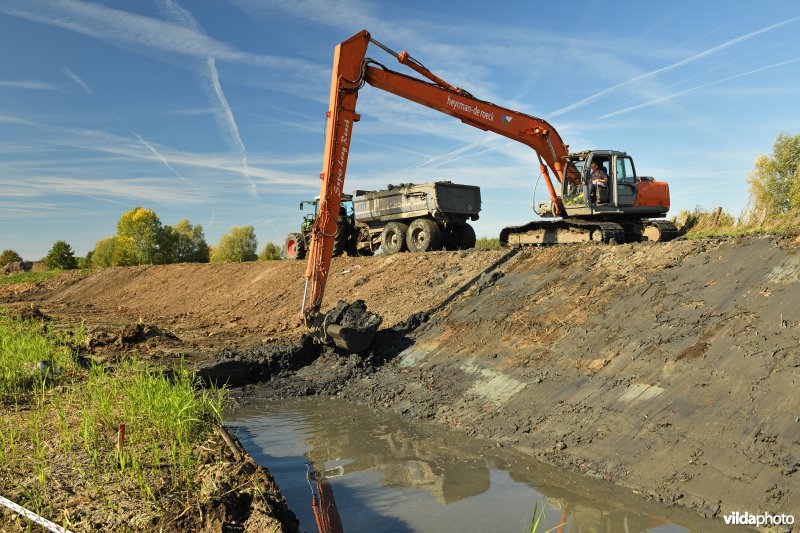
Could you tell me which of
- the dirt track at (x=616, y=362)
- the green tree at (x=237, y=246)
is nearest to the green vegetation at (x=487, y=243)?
the dirt track at (x=616, y=362)

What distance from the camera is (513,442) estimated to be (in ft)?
21.4

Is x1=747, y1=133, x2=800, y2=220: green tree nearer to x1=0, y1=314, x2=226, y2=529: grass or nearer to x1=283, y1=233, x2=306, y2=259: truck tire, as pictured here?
x1=283, y1=233, x2=306, y2=259: truck tire

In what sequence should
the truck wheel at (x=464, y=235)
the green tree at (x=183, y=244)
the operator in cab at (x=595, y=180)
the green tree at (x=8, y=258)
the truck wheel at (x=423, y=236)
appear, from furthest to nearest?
the green tree at (x=8, y=258) → the green tree at (x=183, y=244) → the truck wheel at (x=464, y=235) → the truck wheel at (x=423, y=236) → the operator in cab at (x=595, y=180)

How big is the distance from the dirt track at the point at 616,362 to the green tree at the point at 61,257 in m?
32.1

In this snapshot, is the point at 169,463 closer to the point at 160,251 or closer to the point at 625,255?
the point at 625,255

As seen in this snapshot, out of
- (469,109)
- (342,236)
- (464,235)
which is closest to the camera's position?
(469,109)

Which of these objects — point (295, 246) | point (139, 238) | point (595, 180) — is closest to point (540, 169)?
point (595, 180)

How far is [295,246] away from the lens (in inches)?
875

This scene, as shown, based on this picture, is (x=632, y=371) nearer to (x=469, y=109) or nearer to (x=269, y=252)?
(x=469, y=109)

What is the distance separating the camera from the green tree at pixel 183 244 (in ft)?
120

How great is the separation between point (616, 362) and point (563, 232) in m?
6.49

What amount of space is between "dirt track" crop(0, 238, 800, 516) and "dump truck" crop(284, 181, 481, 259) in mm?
3083

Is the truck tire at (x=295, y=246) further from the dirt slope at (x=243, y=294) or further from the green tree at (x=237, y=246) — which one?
the green tree at (x=237, y=246)

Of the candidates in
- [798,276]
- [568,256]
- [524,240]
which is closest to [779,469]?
[798,276]
